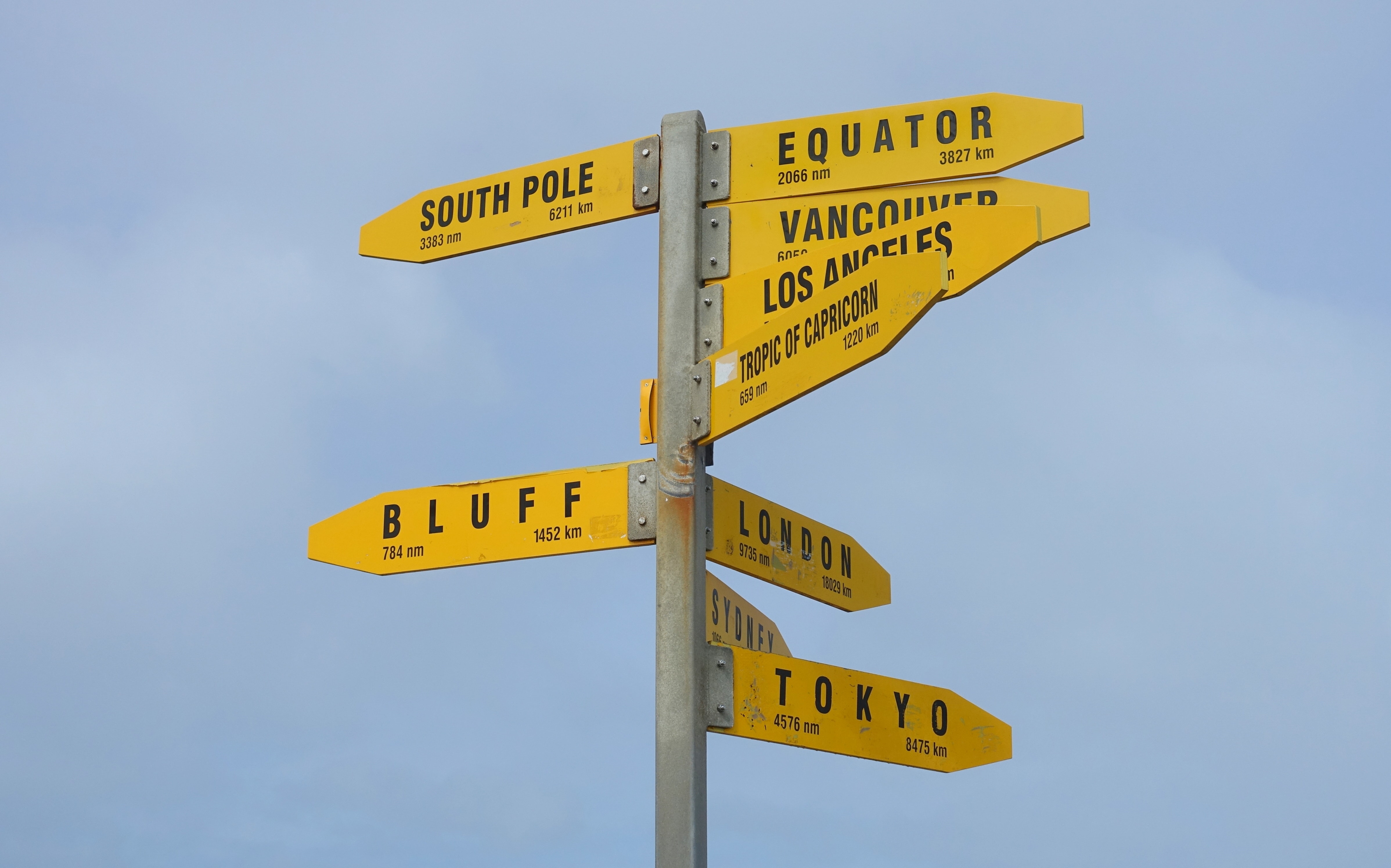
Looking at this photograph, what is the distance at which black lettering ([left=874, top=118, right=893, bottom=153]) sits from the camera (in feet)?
17.5

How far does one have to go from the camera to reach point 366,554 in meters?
5.48

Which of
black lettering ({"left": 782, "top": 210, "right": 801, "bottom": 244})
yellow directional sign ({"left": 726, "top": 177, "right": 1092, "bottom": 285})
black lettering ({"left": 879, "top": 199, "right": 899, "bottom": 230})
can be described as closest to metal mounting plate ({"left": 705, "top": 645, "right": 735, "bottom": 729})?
yellow directional sign ({"left": 726, "top": 177, "right": 1092, "bottom": 285})

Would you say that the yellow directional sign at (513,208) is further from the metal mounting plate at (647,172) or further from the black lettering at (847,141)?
the black lettering at (847,141)

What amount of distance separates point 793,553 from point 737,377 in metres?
0.89

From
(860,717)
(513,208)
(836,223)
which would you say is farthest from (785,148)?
(860,717)

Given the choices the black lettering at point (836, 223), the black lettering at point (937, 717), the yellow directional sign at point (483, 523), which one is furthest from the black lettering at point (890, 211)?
the black lettering at point (937, 717)

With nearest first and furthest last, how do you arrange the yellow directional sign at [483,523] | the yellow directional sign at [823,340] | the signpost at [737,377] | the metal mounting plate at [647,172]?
the yellow directional sign at [823,340], the signpost at [737,377], the yellow directional sign at [483,523], the metal mounting plate at [647,172]

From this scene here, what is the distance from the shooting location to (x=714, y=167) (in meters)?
5.53

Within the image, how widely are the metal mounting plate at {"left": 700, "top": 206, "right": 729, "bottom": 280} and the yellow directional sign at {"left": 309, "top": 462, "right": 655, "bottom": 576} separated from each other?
2.44 ft

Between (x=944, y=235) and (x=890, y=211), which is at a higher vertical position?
(x=890, y=211)

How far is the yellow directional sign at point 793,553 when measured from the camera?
5.27 m

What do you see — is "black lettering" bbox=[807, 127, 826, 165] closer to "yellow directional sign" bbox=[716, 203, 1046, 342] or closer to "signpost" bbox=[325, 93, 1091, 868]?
"signpost" bbox=[325, 93, 1091, 868]

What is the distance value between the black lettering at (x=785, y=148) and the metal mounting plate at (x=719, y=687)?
1.74 m

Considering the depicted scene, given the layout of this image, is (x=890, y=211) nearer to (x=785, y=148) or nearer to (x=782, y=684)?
(x=785, y=148)
